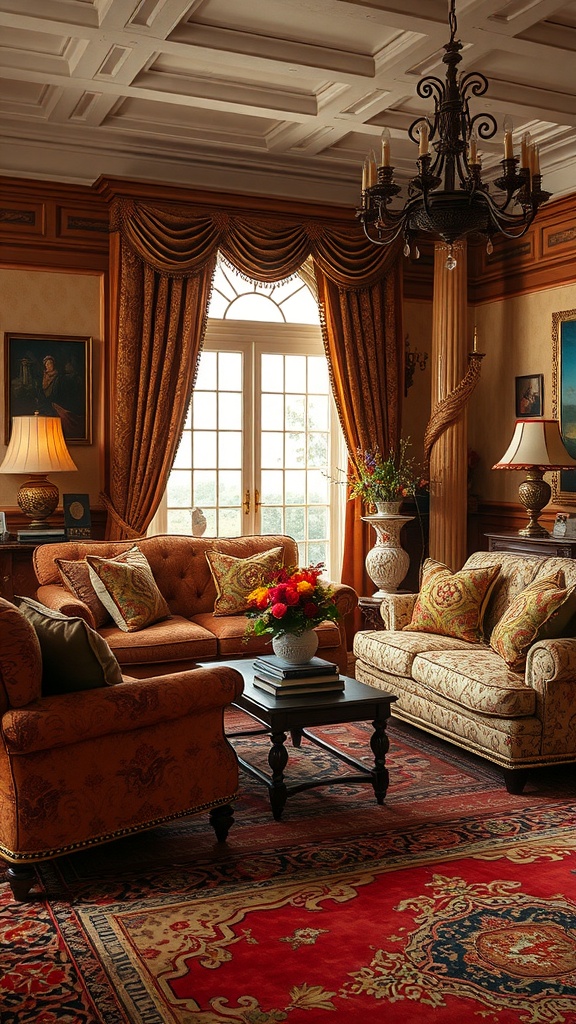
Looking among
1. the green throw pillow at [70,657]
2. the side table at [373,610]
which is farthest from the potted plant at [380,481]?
the green throw pillow at [70,657]

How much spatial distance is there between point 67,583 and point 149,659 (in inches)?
28.0

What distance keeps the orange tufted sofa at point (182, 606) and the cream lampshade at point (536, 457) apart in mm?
1300

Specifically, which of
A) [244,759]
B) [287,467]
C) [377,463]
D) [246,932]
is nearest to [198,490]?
[287,467]

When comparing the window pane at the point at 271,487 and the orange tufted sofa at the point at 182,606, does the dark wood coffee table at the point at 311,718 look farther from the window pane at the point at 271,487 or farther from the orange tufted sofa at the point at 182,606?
the window pane at the point at 271,487

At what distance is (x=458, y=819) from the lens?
373cm

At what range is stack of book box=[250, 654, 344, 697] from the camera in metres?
3.94

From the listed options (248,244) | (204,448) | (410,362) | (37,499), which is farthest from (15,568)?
(410,362)

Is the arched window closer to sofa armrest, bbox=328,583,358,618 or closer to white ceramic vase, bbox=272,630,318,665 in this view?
sofa armrest, bbox=328,583,358,618

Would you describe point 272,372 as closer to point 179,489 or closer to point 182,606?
point 179,489

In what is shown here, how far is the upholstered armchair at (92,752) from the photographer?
3002 mm

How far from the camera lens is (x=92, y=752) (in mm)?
3127

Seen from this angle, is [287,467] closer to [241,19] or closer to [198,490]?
[198,490]

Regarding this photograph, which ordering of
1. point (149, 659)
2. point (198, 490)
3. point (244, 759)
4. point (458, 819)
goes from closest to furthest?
point (458, 819) → point (244, 759) → point (149, 659) → point (198, 490)

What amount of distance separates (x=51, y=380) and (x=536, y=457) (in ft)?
10.2
